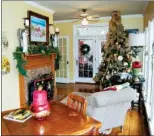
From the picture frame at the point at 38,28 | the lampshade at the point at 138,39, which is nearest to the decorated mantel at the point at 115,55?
the lampshade at the point at 138,39

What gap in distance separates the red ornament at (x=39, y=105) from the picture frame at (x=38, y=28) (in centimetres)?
319

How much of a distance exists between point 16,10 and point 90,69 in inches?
170

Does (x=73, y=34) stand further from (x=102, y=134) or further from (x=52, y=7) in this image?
(x=102, y=134)

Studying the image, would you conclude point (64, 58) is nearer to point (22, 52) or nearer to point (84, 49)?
point (84, 49)

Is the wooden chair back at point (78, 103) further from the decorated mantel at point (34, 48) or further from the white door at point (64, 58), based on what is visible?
the white door at point (64, 58)

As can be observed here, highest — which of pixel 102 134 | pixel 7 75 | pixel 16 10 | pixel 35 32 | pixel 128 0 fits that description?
pixel 128 0

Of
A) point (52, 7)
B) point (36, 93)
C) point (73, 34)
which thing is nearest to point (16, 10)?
point (52, 7)

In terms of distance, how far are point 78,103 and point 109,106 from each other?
0.96 m

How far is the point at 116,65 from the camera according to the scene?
5.93 m

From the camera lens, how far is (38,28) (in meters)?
5.14

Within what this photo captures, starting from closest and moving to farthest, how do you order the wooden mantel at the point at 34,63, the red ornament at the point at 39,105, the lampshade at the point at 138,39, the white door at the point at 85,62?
the red ornament at the point at 39,105, the wooden mantel at the point at 34,63, the lampshade at the point at 138,39, the white door at the point at 85,62

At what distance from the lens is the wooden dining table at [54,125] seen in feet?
5.42

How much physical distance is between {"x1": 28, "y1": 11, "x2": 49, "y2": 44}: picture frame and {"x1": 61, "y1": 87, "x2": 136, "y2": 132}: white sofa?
8.42ft

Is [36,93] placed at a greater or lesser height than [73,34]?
lesser
